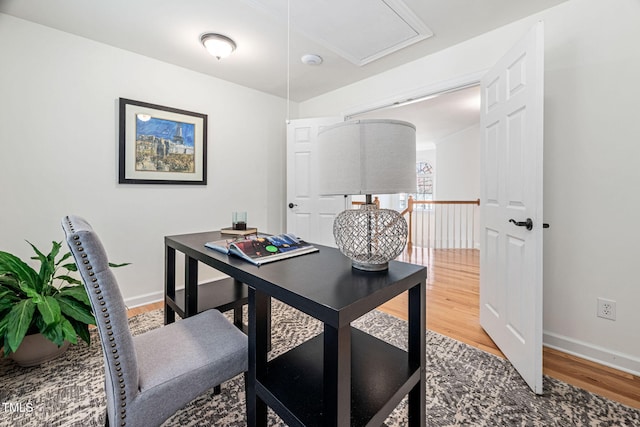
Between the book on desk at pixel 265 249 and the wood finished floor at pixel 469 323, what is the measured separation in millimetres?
1517

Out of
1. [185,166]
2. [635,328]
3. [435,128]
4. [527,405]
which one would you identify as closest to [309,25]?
[185,166]

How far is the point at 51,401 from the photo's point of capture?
137 cm

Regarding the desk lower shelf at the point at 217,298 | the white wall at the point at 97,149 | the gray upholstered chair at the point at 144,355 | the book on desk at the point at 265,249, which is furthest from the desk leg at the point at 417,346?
the white wall at the point at 97,149

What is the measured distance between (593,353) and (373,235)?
1875mm

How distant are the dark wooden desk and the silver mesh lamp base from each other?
0.18 ft

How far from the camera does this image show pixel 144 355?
101cm

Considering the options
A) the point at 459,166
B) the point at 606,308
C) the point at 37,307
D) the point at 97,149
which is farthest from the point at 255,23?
the point at 459,166

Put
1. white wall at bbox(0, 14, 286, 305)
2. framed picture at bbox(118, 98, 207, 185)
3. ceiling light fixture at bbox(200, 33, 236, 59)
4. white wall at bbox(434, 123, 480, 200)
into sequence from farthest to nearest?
white wall at bbox(434, 123, 480, 200), framed picture at bbox(118, 98, 207, 185), ceiling light fixture at bbox(200, 33, 236, 59), white wall at bbox(0, 14, 286, 305)

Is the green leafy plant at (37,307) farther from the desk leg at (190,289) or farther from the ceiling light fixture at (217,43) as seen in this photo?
the ceiling light fixture at (217,43)

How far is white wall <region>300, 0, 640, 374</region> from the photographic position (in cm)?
159

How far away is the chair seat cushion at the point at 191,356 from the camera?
3.00ft

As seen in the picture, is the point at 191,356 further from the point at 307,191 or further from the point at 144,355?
the point at 307,191

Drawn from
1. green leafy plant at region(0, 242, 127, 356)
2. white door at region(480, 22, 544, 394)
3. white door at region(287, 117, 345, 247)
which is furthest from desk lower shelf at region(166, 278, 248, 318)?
white door at region(480, 22, 544, 394)

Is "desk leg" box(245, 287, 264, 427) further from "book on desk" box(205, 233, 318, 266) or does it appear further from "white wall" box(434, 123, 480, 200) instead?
"white wall" box(434, 123, 480, 200)
